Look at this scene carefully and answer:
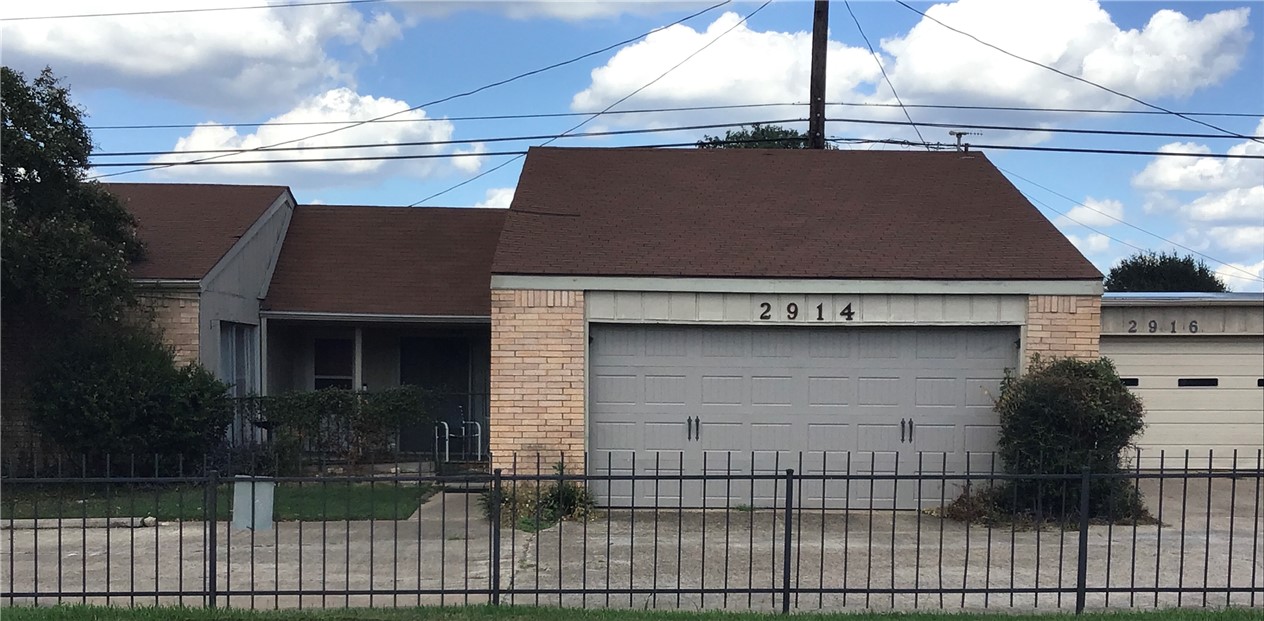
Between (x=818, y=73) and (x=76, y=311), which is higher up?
(x=818, y=73)

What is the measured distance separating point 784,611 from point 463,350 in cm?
1027

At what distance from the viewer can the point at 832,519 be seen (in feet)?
35.9

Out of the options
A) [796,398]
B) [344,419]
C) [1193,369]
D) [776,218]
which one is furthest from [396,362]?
[1193,369]

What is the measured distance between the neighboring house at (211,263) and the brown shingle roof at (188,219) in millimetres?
13

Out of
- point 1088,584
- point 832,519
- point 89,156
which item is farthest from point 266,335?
point 1088,584

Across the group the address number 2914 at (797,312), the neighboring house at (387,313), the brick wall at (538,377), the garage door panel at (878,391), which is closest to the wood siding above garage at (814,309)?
the address number 2914 at (797,312)

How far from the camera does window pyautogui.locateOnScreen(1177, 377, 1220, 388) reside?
14219 mm

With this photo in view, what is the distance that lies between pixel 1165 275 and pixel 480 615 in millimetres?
34394

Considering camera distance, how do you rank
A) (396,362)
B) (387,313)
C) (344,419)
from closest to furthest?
(344,419) → (387,313) → (396,362)

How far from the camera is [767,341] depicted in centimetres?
1149

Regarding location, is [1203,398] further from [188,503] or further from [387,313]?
[188,503]

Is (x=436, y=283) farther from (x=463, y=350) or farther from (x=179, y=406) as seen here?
(x=179, y=406)

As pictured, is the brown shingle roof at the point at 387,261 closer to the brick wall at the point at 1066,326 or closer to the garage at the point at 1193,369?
the brick wall at the point at 1066,326

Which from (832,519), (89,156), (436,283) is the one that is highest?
(89,156)
